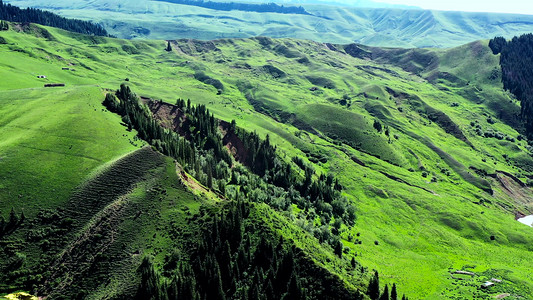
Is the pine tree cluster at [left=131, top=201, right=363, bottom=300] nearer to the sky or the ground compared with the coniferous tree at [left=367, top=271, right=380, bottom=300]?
nearer to the sky

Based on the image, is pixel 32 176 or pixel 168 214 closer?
pixel 168 214

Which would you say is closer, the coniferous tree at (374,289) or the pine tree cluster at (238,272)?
the pine tree cluster at (238,272)

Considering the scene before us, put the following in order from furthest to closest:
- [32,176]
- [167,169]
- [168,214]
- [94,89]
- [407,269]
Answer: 1. [94,89]
2. [407,269]
3. [167,169]
4. [32,176]
5. [168,214]

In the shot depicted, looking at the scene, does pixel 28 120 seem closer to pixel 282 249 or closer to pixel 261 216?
pixel 261 216

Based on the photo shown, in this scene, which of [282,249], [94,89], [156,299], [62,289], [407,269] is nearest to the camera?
[156,299]

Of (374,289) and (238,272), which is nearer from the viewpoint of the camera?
(238,272)

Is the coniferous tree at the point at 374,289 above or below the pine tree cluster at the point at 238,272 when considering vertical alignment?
below

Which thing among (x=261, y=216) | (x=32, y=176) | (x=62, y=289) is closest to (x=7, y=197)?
(x=32, y=176)

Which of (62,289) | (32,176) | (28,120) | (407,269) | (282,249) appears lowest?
(407,269)

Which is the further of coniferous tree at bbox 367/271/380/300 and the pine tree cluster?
coniferous tree at bbox 367/271/380/300

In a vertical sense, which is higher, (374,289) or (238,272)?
(238,272)

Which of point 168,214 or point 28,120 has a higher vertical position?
point 28,120
